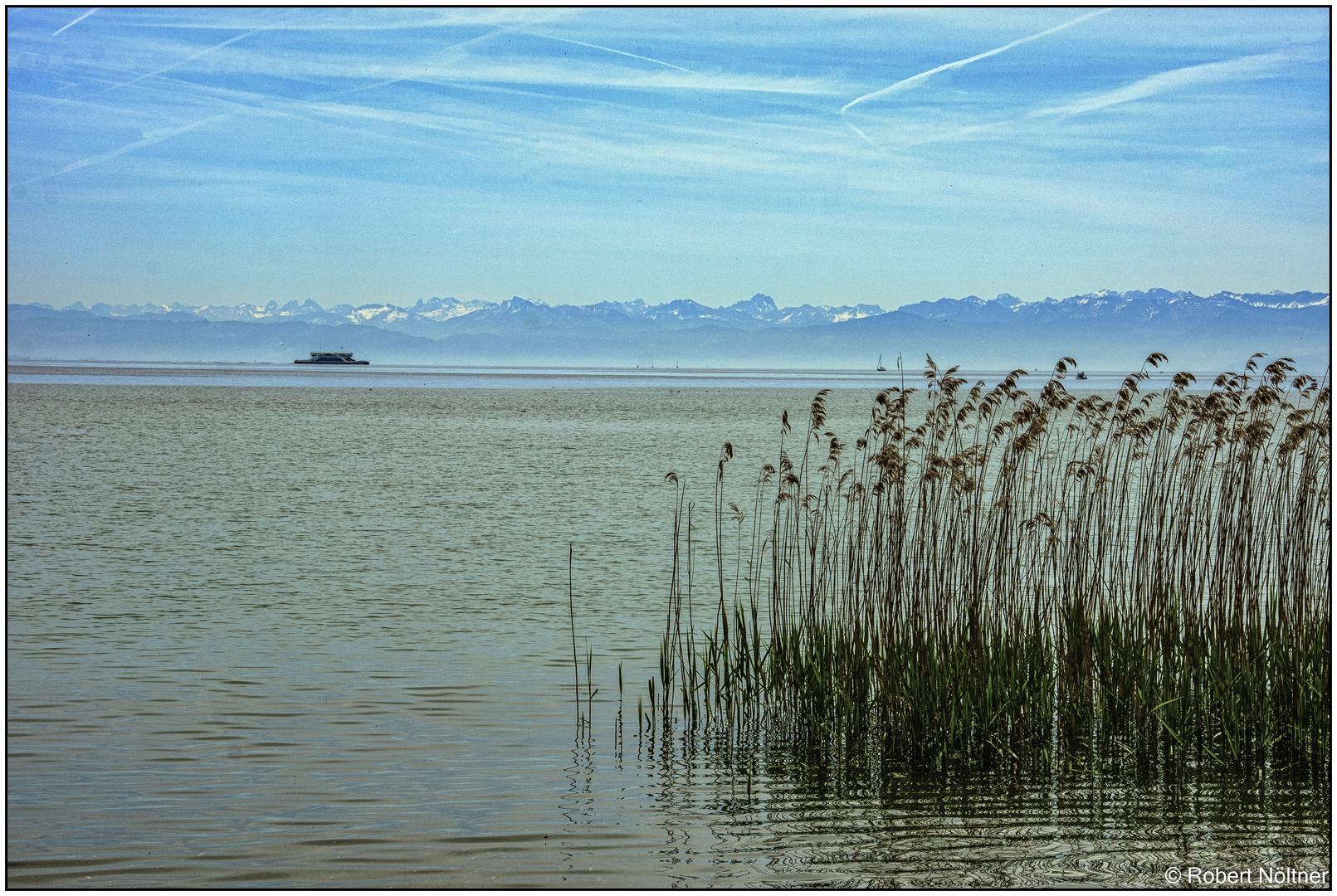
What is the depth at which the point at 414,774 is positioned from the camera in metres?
6.72

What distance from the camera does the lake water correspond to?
18.1 feet

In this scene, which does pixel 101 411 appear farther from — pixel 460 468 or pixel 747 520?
pixel 747 520

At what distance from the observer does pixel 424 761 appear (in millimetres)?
6973

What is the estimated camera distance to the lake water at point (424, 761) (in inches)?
217
